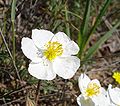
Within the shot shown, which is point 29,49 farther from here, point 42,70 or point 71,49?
point 71,49

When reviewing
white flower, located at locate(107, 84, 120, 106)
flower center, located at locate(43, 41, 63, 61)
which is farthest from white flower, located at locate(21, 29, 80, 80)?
white flower, located at locate(107, 84, 120, 106)

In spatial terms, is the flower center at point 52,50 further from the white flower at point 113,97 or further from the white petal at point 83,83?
the white flower at point 113,97

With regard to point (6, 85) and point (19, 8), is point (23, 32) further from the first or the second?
point (6, 85)

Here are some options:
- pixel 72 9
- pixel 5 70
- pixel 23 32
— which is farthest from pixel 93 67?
pixel 5 70

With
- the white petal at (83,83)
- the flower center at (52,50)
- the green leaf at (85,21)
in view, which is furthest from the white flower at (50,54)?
the green leaf at (85,21)

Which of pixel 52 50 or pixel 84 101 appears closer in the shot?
pixel 52 50

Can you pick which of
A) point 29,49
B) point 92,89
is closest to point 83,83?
point 92,89
